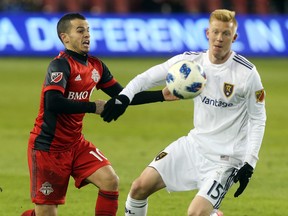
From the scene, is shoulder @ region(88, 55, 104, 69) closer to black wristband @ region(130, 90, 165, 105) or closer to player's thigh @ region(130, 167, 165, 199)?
black wristband @ region(130, 90, 165, 105)

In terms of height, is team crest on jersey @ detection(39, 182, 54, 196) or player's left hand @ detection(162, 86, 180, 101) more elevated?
player's left hand @ detection(162, 86, 180, 101)

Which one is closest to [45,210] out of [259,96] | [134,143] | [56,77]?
[56,77]

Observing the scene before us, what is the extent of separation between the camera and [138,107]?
1902cm

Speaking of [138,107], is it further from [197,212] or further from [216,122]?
[197,212]

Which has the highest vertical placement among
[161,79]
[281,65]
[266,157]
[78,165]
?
[161,79]

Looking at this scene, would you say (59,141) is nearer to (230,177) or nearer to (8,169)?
(230,177)

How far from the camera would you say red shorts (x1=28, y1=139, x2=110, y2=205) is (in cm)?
780

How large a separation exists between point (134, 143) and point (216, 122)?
662 cm

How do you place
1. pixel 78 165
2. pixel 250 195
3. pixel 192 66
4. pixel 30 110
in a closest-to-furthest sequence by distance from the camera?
pixel 192 66 < pixel 78 165 < pixel 250 195 < pixel 30 110

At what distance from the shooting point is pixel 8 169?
471 inches

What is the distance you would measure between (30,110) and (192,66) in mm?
10842

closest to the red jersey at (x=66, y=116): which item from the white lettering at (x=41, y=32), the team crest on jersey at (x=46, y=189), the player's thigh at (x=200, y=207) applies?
the team crest on jersey at (x=46, y=189)

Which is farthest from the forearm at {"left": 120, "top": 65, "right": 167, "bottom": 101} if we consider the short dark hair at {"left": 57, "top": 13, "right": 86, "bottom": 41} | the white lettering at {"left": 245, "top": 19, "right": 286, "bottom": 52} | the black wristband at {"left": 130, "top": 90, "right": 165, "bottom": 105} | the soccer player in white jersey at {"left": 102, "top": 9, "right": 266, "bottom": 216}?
the white lettering at {"left": 245, "top": 19, "right": 286, "bottom": 52}

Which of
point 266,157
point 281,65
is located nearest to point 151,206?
point 266,157
